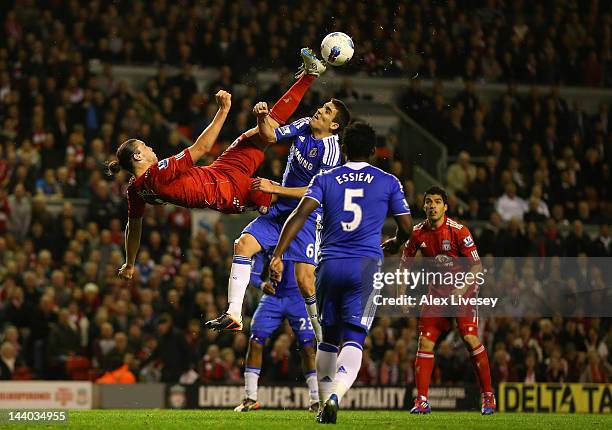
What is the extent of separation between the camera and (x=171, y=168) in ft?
35.2

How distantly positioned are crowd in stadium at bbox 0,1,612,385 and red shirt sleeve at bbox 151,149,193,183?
629 cm

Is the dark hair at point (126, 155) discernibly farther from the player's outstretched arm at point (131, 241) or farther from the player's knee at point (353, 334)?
the player's knee at point (353, 334)

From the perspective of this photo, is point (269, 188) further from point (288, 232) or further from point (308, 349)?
point (308, 349)

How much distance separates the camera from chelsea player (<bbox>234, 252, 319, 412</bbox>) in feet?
Result: 41.5

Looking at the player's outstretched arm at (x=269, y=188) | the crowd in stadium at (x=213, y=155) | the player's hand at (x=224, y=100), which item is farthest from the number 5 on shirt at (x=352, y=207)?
the crowd in stadium at (x=213, y=155)

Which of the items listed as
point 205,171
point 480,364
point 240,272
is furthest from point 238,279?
point 480,364

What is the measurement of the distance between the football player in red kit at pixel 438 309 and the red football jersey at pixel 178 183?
2485 millimetres

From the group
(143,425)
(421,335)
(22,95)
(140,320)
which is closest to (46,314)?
(140,320)

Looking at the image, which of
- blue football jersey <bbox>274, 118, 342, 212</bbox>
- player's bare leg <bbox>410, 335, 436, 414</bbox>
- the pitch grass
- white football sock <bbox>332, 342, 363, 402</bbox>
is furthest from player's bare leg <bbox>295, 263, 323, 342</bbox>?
white football sock <bbox>332, 342, 363, 402</bbox>

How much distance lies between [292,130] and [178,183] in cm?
132

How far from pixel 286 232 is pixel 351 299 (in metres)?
0.77

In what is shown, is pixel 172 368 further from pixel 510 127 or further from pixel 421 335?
pixel 510 127

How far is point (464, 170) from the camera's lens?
21547mm

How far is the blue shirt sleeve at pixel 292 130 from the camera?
11.2 metres
